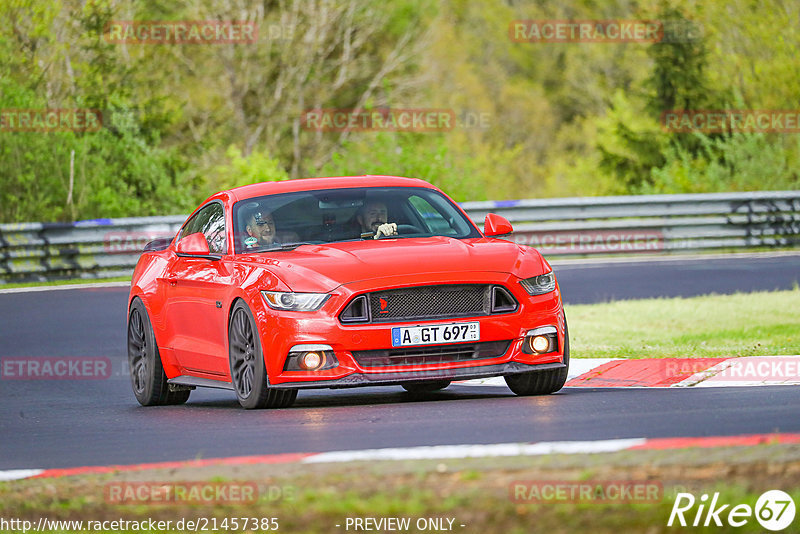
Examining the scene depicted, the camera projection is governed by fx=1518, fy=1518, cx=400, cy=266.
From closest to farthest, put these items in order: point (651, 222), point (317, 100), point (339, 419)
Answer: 1. point (339, 419)
2. point (651, 222)
3. point (317, 100)

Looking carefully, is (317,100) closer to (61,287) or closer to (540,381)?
(61,287)

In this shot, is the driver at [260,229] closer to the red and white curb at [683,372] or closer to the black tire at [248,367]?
the black tire at [248,367]

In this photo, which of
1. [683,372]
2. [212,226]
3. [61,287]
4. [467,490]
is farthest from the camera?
[61,287]

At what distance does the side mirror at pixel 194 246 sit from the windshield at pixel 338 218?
23 centimetres

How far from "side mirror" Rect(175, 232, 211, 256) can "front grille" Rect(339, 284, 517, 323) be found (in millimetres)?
1593

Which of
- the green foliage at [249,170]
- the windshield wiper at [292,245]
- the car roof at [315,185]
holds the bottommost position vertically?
the green foliage at [249,170]

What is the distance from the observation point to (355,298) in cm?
919

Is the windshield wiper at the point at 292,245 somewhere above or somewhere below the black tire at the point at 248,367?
above

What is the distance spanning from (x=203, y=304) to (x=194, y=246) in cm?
40

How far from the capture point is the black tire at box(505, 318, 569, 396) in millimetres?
9898

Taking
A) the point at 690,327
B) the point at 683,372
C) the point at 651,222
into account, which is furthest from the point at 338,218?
the point at 651,222

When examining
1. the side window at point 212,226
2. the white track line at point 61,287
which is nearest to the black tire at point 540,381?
the side window at point 212,226

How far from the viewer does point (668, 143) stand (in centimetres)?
3619

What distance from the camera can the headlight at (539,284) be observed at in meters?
9.57
